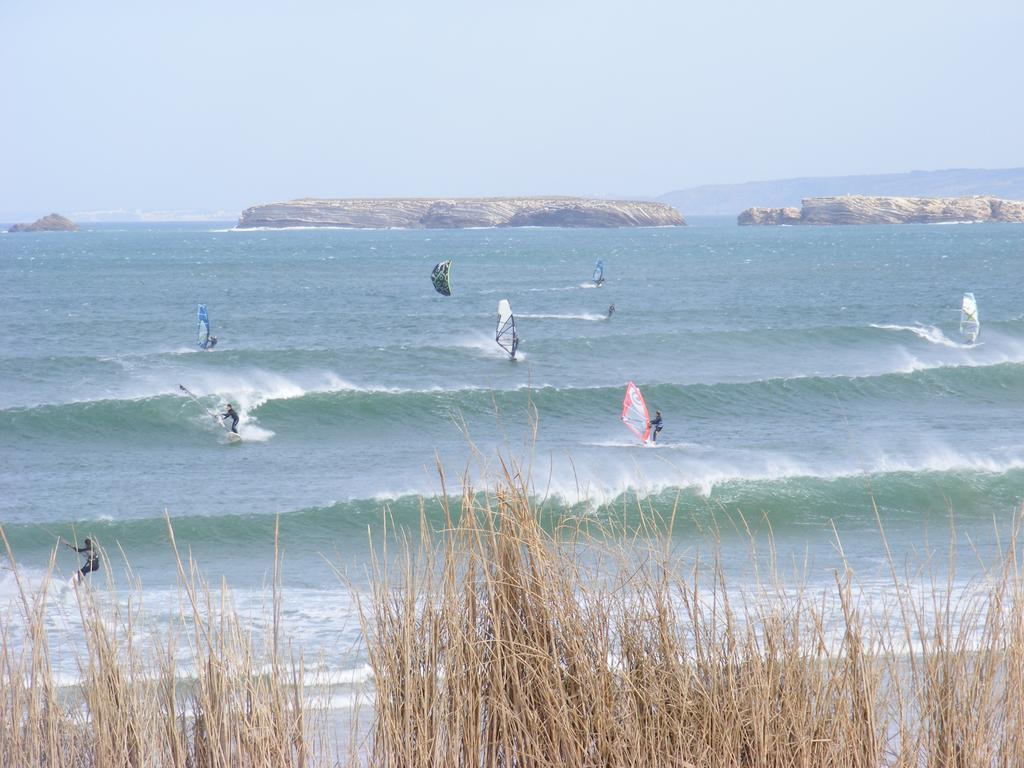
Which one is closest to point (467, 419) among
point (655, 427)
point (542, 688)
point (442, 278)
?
point (655, 427)

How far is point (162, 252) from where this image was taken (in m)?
106

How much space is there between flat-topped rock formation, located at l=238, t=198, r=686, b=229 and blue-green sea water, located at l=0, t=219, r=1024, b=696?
131 meters

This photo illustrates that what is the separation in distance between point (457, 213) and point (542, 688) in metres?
185

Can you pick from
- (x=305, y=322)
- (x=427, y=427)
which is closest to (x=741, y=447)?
(x=427, y=427)

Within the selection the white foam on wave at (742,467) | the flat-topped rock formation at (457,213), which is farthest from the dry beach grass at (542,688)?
the flat-topped rock formation at (457,213)

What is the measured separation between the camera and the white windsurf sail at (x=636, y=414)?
781 inches

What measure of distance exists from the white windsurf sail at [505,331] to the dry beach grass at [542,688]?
2318 cm

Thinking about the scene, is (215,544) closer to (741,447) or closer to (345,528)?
(345,528)

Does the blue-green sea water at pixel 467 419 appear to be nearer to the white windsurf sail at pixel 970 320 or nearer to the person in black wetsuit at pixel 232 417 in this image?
the person in black wetsuit at pixel 232 417

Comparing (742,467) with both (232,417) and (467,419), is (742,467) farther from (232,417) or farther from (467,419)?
(232,417)

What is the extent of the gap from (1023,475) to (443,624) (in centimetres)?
1509

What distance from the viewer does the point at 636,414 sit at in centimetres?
2052

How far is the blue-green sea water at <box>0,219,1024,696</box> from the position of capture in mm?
14023

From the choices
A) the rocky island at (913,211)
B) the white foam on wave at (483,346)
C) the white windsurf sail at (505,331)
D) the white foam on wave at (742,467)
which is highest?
the rocky island at (913,211)
